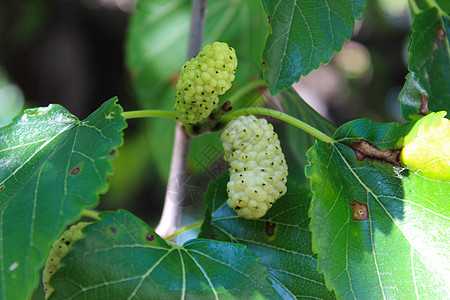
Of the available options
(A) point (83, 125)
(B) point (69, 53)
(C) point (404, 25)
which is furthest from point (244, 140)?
(C) point (404, 25)

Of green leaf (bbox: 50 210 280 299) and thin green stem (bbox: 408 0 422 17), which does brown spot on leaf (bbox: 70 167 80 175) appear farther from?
thin green stem (bbox: 408 0 422 17)

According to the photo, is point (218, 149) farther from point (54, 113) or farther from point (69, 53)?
point (69, 53)

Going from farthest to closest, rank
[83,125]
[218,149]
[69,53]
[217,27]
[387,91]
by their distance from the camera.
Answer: [387,91]
[69,53]
[217,27]
[218,149]
[83,125]

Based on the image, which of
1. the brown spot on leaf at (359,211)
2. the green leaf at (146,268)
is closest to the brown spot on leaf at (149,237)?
the green leaf at (146,268)

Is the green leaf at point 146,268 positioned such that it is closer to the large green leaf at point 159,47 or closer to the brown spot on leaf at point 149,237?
the brown spot on leaf at point 149,237

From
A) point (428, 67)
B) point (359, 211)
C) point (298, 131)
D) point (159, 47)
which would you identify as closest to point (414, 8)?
point (428, 67)

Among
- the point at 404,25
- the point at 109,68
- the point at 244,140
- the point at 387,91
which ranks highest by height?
the point at 244,140

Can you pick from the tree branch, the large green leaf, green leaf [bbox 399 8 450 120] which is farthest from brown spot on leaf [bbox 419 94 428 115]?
the large green leaf
